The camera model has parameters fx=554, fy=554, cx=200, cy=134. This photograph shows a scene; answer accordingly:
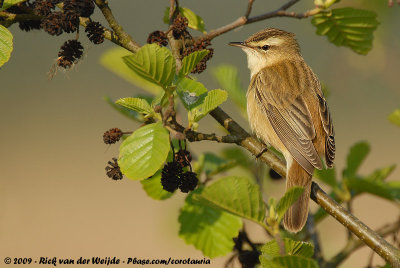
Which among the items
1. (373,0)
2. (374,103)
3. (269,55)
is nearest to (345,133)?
(374,103)

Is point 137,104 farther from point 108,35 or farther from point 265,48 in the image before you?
point 265,48

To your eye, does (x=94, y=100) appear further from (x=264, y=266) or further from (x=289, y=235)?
(x=264, y=266)

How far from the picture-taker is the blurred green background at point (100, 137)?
347 cm

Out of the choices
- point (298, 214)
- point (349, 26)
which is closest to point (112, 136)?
point (298, 214)

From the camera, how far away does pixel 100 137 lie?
1212cm

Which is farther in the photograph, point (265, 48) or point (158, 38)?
point (265, 48)

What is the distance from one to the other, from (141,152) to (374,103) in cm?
1267

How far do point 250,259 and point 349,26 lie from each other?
3.64 ft

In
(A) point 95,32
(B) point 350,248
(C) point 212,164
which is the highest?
(A) point 95,32

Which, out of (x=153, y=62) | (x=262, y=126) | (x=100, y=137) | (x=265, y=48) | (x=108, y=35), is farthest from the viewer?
(x=100, y=137)

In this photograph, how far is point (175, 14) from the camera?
211cm

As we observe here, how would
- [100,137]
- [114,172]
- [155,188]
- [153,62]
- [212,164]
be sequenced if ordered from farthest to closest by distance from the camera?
[100,137] → [212,164] → [155,188] → [114,172] → [153,62]

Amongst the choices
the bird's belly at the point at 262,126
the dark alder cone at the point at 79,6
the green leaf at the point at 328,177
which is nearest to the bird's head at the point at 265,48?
the bird's belly at the point at 262,126

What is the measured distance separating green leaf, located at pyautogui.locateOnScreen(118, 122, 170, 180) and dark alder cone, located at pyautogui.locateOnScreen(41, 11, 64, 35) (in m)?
0.44
